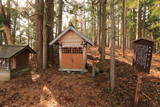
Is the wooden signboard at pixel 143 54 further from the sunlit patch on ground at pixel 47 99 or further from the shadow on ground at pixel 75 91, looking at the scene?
the sunlit patch on ground at pixel 47 99

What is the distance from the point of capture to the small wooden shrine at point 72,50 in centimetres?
955

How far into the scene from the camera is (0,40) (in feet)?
84.0

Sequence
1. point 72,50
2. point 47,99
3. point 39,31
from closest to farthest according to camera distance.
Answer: point 47,99
point 72,50
point 39,31

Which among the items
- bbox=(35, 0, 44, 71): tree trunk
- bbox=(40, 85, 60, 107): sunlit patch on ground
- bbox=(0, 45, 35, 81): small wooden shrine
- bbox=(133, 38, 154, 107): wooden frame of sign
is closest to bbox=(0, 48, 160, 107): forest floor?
bbox=(40, 85, 60, 107): sunlit patch on ground

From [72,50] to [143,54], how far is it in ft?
17.8

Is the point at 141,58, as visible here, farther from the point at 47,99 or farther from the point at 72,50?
the point at 72,50

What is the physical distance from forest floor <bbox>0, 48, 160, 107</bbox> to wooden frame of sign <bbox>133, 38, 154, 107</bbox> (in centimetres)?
108

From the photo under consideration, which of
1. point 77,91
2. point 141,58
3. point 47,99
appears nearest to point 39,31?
point 47,99

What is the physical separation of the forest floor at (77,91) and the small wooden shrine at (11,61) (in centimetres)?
66

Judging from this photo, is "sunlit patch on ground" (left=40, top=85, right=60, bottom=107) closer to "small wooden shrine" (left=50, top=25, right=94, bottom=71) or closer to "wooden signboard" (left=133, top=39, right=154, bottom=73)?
"small wooden shrine" (left=50, top=25, right=94, bottom=71)

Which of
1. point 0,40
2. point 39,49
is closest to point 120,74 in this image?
point 39,49

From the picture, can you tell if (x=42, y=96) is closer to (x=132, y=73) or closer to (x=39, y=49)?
(x=39, y=49)

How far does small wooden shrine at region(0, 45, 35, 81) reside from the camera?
339 inches

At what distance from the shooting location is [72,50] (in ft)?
32.1
